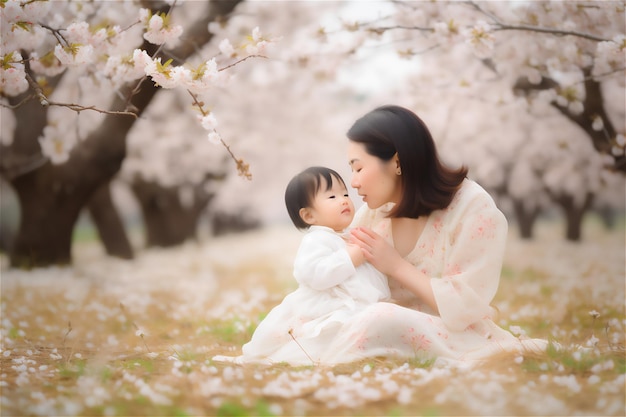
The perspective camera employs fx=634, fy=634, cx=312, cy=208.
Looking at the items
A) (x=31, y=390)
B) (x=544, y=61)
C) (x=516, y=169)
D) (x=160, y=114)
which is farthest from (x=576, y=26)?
(x=516, y=169)

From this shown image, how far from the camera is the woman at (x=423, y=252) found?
13.6 feet

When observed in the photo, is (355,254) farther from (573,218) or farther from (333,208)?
(573,218)

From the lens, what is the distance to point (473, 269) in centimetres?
422

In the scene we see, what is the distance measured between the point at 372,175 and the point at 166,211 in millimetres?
17038

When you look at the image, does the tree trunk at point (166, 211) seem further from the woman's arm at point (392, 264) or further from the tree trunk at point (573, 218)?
the woman's arm at point (392, 264)

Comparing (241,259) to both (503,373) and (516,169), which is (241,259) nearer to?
(516,169)

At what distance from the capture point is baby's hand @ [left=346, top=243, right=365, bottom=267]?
4.28 m

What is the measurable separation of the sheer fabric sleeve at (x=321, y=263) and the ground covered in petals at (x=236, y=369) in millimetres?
569

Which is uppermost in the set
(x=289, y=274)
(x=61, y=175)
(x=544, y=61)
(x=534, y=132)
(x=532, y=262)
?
(x=544, y=61)

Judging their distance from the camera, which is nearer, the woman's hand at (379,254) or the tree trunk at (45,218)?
the woman's hand at (379,254)

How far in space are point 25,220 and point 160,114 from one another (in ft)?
20.7

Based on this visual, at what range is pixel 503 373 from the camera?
3.85m

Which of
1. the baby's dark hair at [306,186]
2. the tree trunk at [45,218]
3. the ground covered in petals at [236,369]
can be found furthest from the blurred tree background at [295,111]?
the ground covered in petals at [236,369]

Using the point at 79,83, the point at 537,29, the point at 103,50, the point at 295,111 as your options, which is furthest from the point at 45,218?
the point at 295,111
